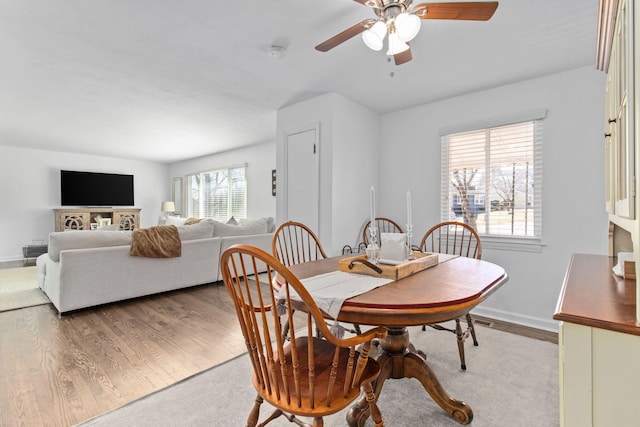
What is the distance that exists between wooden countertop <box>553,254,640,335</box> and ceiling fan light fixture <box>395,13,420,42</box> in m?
1.26

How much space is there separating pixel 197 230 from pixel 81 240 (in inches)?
47.9

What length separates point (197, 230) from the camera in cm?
408

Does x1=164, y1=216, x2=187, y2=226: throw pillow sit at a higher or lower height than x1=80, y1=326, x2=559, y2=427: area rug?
higher

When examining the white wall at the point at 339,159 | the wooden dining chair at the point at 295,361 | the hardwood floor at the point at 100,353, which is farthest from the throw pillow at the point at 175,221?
the wooden dining chair at the point at 295,361

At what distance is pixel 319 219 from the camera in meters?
3.53

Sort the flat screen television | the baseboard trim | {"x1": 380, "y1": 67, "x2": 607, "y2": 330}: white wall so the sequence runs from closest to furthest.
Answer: {"x1": 380, "y1": 67, "x2": 607, "y2": 330}: white wall
the baseboard trim
the flat screen television

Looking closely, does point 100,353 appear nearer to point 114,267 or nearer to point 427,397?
point 114,267

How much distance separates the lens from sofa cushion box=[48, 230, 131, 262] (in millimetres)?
3059

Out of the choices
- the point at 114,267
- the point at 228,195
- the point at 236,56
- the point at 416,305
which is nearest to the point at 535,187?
the point at 416,305

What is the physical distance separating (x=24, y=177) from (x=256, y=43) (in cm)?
692

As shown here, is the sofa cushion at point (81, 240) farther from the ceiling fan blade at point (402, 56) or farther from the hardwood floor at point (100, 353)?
the ceiling fan blade at point (402, 56)

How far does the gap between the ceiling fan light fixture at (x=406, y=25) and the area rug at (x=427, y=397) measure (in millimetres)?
1881

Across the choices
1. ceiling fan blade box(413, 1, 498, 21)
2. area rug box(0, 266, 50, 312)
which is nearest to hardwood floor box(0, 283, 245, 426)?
area rug box(0, 266, 50, 312)

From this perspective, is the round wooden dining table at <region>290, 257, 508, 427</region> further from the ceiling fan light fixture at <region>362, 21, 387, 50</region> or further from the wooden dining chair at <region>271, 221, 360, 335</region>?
the ceiling fan light fixture at <region>362, 21, 387, 50</region>
